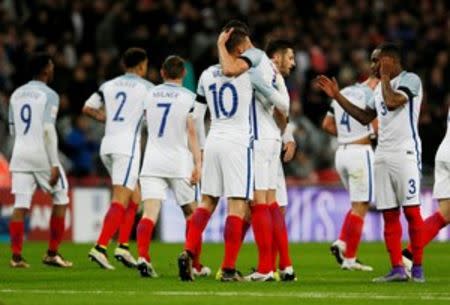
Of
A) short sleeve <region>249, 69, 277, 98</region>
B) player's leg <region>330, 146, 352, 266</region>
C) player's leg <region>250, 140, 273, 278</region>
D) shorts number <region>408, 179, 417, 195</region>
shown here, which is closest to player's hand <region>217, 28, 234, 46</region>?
short sleeve <region>249, 69, 277, 98</region>

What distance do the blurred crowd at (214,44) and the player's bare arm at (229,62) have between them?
1165 centimetres

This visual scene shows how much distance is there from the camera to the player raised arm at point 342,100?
15.0 m

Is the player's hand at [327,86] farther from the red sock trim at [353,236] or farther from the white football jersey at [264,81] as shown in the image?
the red sock trim at [353,236]

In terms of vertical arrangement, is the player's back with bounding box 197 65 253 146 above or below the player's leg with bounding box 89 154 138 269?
above

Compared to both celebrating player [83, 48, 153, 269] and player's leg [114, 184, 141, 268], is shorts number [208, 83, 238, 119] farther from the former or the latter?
player's leg [114, 184, 141, 268]

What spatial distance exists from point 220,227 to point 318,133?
9.88 feet

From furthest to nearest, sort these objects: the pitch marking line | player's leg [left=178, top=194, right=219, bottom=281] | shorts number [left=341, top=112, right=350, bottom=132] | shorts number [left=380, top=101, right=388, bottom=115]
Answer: shorts number [left=341, top=112, right=350, bottom=132] → shorts number [left=380, top=101, right=388, bottom=115] → player's leg [left=178, top=194, right=219, bottom=281] → the pitch marking line

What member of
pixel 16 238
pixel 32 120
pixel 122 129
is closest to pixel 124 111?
pixel 122 129

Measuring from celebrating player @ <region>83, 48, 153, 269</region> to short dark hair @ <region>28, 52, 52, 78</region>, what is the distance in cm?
68

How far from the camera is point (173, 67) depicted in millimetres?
16344

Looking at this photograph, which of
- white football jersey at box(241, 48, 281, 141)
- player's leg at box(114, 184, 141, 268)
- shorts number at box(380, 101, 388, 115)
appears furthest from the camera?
player's leg at box(114, 184, 141, 268)

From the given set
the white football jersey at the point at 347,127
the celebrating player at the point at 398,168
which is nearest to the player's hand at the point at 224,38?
the celebrating player at the point at 398,168

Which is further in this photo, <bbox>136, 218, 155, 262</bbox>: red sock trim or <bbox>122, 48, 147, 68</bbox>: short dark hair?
<bbox>122, 48, 147, 68</bbox>: short dark hair

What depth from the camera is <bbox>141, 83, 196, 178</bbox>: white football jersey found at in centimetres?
1638
